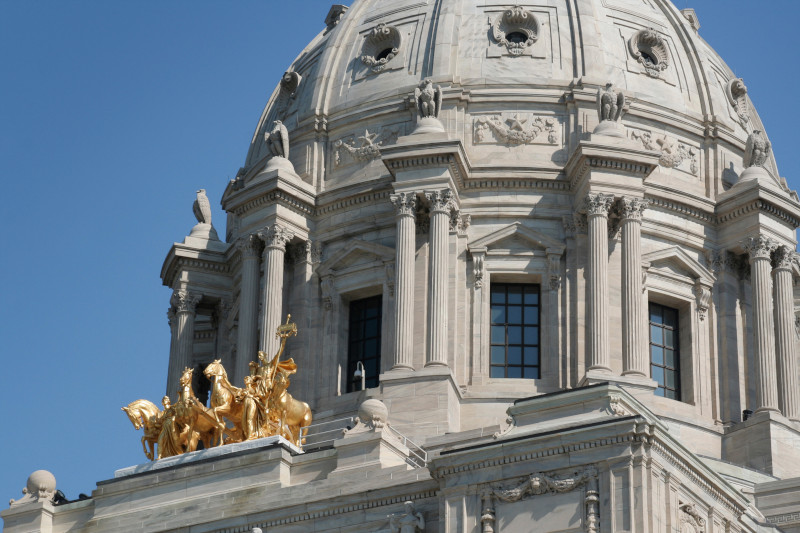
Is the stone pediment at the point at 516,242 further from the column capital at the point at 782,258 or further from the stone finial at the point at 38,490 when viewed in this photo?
the stone finial at the point at 38,490

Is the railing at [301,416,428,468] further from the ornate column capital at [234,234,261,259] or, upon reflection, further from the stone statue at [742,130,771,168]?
the stone statue at [742,130,771,168]

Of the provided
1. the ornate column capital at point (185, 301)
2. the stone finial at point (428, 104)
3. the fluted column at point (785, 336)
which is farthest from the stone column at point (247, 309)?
the fluted column at point (785, 336)

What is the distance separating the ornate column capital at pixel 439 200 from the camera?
75188 millimetres

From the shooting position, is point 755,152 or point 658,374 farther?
point 755,152

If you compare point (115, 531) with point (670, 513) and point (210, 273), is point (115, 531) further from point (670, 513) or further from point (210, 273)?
point (210, 273)

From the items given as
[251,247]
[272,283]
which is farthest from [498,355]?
[251,247]

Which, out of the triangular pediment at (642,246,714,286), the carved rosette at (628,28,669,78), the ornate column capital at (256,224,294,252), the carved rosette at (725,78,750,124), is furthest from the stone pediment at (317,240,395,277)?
the carved rosette at (725,78,750,124)

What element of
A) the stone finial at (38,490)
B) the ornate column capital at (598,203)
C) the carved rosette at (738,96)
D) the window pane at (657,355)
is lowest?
the stone finial at (38,490)

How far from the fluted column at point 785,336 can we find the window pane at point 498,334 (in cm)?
972

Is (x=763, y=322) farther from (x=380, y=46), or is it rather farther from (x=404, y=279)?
(x=380, y=46)

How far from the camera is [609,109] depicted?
77.9m

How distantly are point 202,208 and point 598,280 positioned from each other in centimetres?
1923

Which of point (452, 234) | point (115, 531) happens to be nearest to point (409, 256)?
point (452, 234)

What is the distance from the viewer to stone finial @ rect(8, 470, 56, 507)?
63.8m
